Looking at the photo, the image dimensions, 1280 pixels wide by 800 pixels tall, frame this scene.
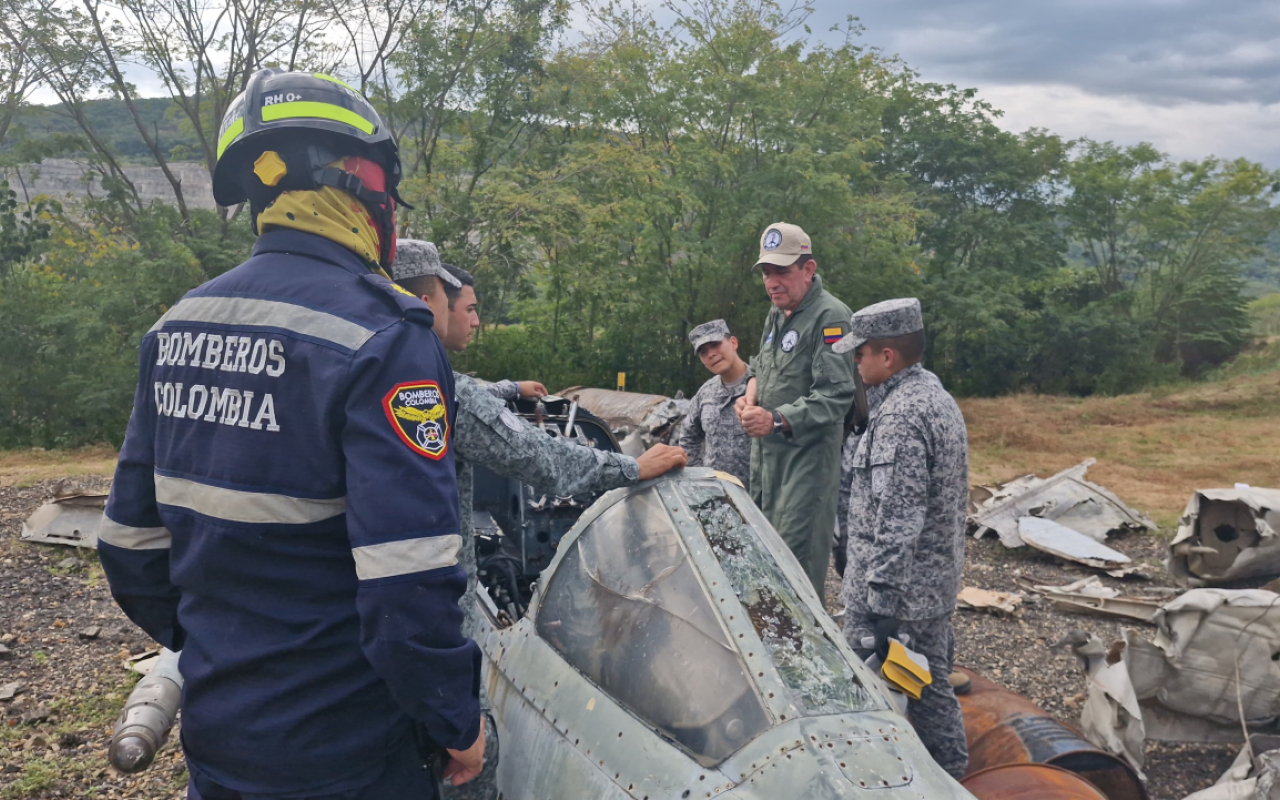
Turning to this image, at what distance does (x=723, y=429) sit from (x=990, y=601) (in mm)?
2785

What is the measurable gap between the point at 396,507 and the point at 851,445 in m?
4.20

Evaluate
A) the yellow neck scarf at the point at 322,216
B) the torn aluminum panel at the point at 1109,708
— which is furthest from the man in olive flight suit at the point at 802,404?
the yellow neck scarf at the point at 322,216

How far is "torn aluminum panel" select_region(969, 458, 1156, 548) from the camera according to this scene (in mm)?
8188

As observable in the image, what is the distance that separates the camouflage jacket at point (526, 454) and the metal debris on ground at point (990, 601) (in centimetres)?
463

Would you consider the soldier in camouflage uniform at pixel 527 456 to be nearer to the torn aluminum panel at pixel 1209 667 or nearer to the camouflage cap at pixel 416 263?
the camouflage cap at pixel 416 263

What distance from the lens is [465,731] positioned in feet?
5.41

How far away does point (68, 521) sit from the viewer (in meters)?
7.14

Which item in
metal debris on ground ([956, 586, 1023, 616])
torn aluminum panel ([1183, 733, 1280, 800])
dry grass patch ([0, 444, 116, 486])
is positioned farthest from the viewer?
dry grass patch ([0, 444, 116, 486])

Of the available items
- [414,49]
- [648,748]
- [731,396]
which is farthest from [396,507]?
[414,49]

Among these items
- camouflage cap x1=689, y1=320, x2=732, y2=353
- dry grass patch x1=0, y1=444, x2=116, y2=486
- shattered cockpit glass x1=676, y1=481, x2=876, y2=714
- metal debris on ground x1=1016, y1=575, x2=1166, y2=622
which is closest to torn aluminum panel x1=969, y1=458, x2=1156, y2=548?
metal debris on ground x1=1016, y1=575, x2=1166, y2=622

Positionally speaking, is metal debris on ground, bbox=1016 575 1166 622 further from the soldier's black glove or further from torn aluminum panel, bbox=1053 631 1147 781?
the soldier's black glove

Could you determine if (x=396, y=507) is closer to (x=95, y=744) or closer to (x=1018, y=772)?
(x=1018, y=772)

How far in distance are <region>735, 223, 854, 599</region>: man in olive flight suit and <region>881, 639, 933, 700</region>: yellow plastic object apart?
1.46m

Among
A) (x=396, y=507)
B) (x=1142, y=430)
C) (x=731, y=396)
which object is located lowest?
(x=1142, y=430)
